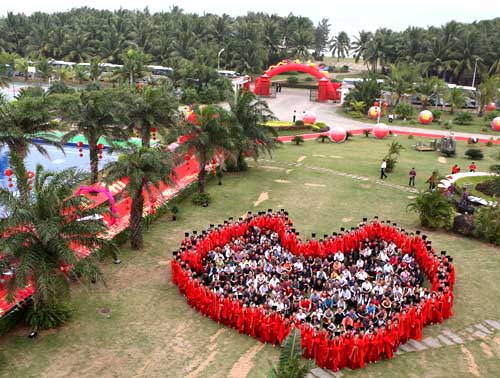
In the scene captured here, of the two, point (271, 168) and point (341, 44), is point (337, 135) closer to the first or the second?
point (271, 168)

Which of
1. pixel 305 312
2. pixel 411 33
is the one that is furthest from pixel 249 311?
pixel 411 33

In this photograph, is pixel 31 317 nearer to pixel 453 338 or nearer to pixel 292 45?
pixel 453 338

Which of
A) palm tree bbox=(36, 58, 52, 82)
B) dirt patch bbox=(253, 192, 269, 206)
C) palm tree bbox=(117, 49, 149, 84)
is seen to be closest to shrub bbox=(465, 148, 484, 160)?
dirt patch bbox=(253, 192, 269, 206)

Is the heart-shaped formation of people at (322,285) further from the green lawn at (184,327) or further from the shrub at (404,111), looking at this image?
the shrub at (404,111)

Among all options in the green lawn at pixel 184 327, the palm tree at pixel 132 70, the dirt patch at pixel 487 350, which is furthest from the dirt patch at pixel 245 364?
the palm tree at pixel 132 70

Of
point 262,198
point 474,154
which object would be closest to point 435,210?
point 262,198
